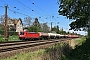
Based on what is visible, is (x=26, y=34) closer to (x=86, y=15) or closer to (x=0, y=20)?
(x=86, y=15)

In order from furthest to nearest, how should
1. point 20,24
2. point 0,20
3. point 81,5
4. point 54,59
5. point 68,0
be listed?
point 20,24 → point 0,20 → point 81,5 → point 68,0 → point 54,59

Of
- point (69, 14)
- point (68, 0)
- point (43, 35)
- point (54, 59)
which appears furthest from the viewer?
point (43, 35)

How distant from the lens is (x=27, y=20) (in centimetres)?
14812

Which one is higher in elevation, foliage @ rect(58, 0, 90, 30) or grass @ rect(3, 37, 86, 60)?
foliage @ rect(58, 0, 90, 30)

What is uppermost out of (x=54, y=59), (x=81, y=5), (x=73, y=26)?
(x=81, y=5)

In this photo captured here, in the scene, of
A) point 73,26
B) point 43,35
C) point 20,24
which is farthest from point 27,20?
point 73,26

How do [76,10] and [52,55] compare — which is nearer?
[52,55]

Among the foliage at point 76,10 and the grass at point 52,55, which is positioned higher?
the foliage at point 76,10

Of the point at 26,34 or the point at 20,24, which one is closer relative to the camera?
the point at 26,34

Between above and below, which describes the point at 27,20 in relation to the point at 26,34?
above

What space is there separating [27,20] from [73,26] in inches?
4931

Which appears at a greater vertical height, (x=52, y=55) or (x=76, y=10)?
(x=76, y=10)

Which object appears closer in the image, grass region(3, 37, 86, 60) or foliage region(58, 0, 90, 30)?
grass region(3, 37, 86, 60)

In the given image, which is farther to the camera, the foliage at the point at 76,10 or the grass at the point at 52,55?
the foliage at the point at 76,10
